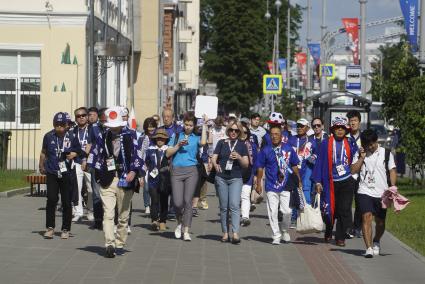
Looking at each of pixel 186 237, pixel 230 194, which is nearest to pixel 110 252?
pixel 186 237

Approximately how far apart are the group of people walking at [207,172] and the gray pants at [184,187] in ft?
0.05

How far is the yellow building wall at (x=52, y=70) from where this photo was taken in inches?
1334

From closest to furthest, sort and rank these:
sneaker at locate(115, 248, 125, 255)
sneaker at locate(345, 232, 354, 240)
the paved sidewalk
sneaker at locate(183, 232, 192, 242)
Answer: the paved sidewalk, sneaker at locate(115, 248, 125, 255), sneaker at locate(183, 232, 192, 242), sneaker at locate(345, 232, 354, 240)

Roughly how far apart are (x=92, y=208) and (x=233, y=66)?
66.8m

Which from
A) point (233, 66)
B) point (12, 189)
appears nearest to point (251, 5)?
point (233, 66)

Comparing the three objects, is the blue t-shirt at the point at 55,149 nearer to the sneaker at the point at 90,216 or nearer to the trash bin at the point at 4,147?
the sneaker at the point at 90,216

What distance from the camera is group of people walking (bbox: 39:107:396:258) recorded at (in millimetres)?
14172

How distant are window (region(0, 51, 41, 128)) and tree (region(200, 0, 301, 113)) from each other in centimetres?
5084

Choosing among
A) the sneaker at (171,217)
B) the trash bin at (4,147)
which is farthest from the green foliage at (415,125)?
the trash bin at (4,147)

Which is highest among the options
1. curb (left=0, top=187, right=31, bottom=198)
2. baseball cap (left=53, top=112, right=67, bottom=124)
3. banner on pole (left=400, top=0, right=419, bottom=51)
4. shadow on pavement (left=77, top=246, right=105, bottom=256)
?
banner on pole (left=400, top=0, right=419, bottom=51)

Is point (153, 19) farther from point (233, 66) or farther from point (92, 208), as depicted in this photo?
point (92, 208)

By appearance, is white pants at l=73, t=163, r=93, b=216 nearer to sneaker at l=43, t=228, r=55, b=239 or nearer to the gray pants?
the gray pants

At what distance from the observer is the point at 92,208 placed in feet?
62.6

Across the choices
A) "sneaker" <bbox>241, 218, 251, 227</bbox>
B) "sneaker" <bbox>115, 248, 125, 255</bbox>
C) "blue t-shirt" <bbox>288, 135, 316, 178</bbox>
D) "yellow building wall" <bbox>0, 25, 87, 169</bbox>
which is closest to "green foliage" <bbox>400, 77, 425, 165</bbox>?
"blue t-shirt" <bbox>288, 135, 316, 178</bbox>
